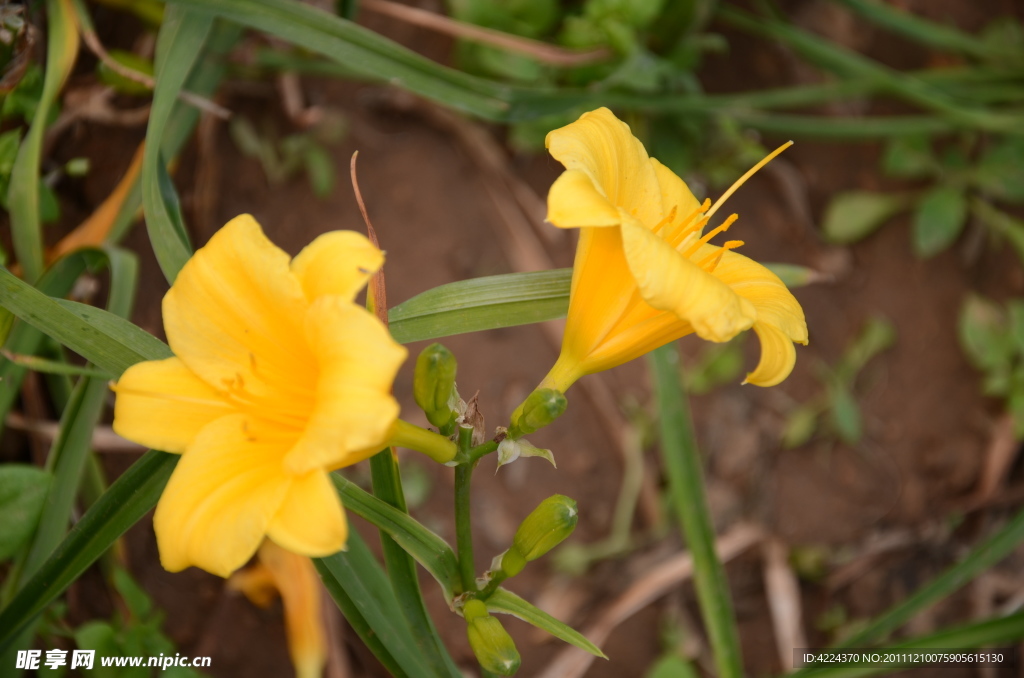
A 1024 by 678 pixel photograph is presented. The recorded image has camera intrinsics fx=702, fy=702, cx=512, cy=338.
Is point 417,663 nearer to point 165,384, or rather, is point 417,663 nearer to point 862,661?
point 165,384

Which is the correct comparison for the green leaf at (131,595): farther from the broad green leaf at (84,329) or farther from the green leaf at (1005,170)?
the green leaf at (1005,170)

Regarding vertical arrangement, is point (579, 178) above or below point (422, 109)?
above

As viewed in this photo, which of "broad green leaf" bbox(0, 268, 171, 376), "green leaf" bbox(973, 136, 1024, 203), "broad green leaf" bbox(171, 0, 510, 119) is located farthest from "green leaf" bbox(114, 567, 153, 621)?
"green leaf" bbox(973, 136, 1024, 203)

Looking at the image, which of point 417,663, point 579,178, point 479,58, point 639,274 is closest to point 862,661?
point 417,663

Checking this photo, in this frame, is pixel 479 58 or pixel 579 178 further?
pixel 479 58

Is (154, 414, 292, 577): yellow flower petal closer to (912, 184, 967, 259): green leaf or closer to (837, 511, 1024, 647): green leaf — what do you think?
(837, 511, 1024, 647): green leaf

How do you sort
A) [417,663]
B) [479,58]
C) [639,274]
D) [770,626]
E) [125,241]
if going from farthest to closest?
1. [770,626]
2. [479,58]
3. [125,241]
4. [417,663]
5. [639,274]

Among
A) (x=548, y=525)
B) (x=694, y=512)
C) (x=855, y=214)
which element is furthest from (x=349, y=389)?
(x=855, y=214)

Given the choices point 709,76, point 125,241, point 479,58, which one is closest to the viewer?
point 125,241
